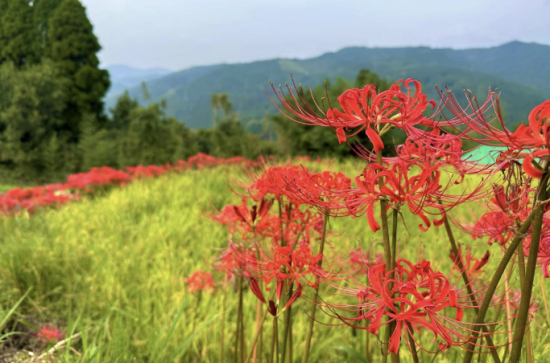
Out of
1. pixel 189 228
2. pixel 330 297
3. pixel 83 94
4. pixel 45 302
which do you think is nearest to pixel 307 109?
pixel 330 297

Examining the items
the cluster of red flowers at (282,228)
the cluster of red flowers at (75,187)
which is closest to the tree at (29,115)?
the cluster of red flowers at (75,187)

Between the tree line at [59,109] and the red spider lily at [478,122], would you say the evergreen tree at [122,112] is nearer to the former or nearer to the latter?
the tree line at [59,109]

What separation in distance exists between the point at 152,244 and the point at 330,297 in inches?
66.7

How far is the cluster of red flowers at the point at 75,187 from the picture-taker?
510 cm

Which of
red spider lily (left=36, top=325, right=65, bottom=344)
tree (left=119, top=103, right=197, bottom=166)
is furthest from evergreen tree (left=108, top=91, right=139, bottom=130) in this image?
red spider lily (left=36, top=325, right=65, bottom=344)

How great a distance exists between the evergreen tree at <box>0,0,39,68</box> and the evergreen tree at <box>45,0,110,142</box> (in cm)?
104

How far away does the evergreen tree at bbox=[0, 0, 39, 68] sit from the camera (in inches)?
812

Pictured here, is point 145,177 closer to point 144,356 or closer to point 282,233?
point 144,356

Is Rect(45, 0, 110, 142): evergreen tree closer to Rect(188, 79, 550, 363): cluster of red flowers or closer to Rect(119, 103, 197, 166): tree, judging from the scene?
Rect(119, 103, 197, 166): tree

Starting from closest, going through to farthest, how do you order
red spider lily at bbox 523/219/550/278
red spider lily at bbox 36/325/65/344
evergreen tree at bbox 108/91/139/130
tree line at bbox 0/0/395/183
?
red spider lily at bbox 523/219/550/278 < red spider lily at bbox 36/325/65/344 < tree line at bbox 0/0/395/183 < evergreen tree at bbox 108/91/139/130

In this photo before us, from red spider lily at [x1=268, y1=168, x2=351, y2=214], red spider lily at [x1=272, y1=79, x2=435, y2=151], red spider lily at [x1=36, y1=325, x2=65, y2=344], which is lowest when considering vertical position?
red spider lily at [x1=36, y1=325, x2=65, y2=344]

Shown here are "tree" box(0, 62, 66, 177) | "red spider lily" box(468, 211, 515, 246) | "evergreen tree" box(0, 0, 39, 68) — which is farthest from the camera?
"evergreen tree" box(0, 0, 39, 68)

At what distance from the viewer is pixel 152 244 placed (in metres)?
3.45

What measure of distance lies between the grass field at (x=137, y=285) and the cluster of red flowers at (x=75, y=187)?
1.93 ft
